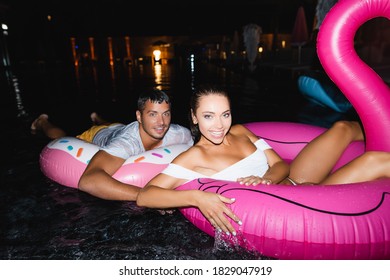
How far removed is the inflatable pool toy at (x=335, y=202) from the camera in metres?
1.82

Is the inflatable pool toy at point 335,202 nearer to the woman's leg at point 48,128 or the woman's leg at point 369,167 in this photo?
the woman's leg at point 369,167

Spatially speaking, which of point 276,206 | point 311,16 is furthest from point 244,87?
point 311,16

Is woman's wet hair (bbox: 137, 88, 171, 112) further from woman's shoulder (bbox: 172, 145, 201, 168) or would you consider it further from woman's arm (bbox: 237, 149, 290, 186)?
woman's arm (bbox: 237, 149, 290, 186)

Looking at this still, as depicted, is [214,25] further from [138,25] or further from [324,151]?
[324,151]

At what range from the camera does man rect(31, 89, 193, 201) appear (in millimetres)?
2797

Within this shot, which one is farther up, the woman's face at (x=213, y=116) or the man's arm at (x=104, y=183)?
the woman's face at (x=213, y=116)

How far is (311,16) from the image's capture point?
2062 centimetres

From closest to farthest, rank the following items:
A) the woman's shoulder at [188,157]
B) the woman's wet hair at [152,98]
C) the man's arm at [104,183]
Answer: the woman's shoulder at [188,157], the man's arm at [104,183], the woman's wet hair at [152,98]

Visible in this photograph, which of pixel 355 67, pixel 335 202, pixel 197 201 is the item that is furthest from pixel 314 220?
pixel 355 67

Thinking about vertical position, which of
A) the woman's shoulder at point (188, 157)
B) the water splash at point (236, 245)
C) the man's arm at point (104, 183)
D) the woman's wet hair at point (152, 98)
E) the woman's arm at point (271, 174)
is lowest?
the water splash at point (236, 245)

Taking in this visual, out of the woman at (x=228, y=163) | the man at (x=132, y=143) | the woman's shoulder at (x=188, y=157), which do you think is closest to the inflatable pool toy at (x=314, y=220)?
the woman at (x=228, y=163)

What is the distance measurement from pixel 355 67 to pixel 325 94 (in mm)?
4742

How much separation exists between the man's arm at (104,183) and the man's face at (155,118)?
0.51m
